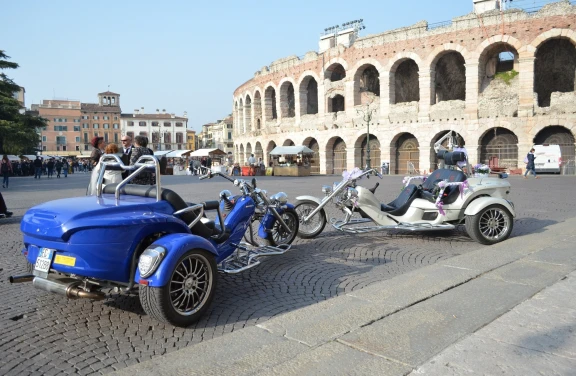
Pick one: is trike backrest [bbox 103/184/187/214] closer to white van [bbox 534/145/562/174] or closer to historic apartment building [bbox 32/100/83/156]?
white van [bbox 534/145/562/174]

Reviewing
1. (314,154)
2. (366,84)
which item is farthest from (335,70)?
(314,154)

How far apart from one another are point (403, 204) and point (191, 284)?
4511mm

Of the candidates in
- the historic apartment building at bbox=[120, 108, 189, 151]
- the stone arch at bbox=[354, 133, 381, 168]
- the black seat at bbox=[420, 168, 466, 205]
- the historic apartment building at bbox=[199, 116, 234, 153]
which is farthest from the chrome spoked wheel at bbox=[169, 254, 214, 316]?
the historic apartment building at bbox=[120, 108, 189, 151]

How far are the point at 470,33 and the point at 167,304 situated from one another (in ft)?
105

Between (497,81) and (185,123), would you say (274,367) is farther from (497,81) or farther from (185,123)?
(185,123)

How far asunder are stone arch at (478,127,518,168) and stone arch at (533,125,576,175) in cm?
149

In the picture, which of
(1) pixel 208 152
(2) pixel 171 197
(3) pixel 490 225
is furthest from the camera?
(1) pixel 208 152

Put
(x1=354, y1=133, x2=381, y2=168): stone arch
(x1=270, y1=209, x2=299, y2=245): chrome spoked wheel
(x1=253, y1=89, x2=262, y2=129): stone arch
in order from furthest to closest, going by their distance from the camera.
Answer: (x1=253, y1=89, x2=262, y2=129): stone arch, (x1=354, y1=133, x2=381, y2=168): stone arch, (x1=270, y1=209, x2=299, y2=245): chrome spoked wheel

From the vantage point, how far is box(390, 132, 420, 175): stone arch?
33.6m

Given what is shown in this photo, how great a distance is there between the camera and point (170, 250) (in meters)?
3.26

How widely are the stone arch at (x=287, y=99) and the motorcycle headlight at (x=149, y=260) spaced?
40.0 metres

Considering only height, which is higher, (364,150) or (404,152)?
(364,150)

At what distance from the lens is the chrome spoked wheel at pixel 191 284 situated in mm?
3369

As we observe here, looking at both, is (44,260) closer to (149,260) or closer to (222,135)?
(149,260)
